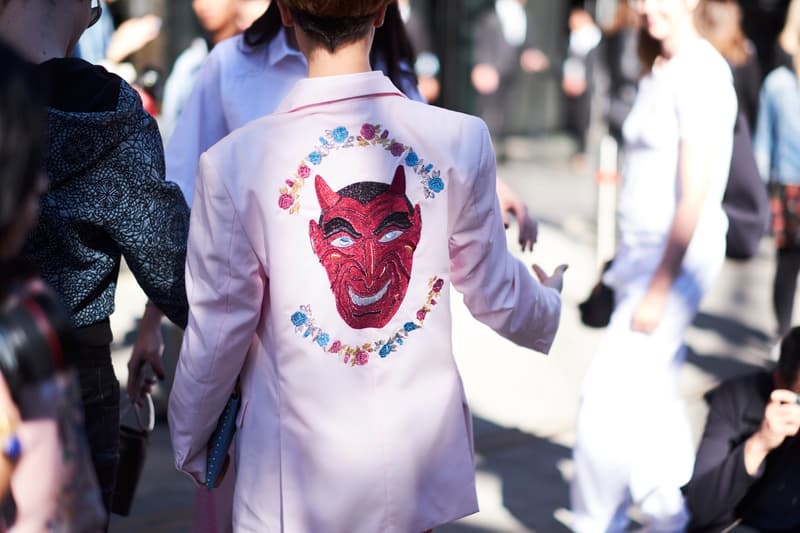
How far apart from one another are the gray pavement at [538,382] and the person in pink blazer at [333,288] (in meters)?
2.00

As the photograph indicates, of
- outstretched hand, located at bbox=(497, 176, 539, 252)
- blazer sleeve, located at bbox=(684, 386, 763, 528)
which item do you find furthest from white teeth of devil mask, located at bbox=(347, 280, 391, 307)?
blazer sleeve, located at bbox=(684, 386, 763, 528)

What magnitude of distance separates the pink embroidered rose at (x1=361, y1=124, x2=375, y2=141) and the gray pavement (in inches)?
90.2

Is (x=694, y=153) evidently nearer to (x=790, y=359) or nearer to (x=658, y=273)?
(x=658, y=273)

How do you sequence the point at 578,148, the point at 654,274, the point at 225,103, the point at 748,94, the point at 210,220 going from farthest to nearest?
the point at 578,148, the point at 748,94, the point at 654,274, the point at 225,103, the point at 210,220

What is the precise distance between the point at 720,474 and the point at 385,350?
143 centimetres

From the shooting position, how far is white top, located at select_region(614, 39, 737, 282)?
3.51 meters

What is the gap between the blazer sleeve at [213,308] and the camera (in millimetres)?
2180

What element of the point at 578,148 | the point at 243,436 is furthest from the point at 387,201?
the point at 578,148

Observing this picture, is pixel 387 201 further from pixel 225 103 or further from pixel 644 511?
pixel 644 511

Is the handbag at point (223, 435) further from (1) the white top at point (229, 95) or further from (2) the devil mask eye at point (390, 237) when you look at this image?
(1) the white top at point (229, 95)

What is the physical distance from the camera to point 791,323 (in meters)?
6.61

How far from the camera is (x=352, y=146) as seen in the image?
2207 millimetres

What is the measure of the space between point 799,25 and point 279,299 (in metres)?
5.32

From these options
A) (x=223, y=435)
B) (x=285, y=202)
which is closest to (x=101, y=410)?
(x=223, y=435)
